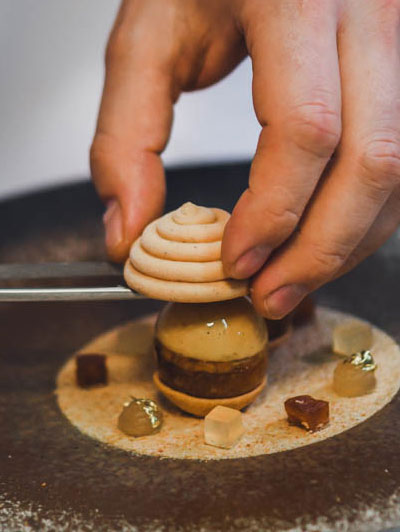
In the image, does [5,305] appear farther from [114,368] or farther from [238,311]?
[238,311]

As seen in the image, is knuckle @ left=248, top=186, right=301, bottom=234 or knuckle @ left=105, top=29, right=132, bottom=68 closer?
knuckle @ left=248, top=186, right=301, bottom=234

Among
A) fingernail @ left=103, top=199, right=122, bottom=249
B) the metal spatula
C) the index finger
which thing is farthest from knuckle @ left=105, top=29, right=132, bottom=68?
the metal spatula

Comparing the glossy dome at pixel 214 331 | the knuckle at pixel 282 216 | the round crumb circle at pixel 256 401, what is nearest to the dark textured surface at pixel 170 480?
the round crumb circle at pixel 256 401

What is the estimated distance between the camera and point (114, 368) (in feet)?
3.37

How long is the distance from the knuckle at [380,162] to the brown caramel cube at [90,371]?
425 millimetres

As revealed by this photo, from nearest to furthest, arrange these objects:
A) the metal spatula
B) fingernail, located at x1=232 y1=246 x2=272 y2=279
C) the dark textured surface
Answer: the dark textured surface → fingernail, located at x1=232 y1=246 x2=272 y2=279 → the metal spatula

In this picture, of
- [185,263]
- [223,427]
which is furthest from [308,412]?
[185,263]

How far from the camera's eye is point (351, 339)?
101 cm

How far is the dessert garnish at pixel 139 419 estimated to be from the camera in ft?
2.77

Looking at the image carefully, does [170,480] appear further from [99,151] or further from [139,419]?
[99,151]

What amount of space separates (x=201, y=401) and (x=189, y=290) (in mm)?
144

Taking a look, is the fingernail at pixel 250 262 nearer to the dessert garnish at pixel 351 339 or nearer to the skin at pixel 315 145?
the skin at pixel 315 145

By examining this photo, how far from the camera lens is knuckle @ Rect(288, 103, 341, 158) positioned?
2.53ft

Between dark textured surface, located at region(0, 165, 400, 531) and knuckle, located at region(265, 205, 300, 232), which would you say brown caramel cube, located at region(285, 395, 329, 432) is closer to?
dark textured surface, located at region(0, 165, 400, 531)
